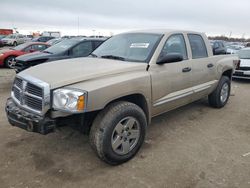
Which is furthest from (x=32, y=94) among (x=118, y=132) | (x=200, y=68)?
(x=200, y=68)

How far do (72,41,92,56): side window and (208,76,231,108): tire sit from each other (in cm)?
470

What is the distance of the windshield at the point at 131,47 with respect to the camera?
3.75 meters

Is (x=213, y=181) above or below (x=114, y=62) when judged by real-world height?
below

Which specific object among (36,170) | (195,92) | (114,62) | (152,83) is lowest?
(36,170)

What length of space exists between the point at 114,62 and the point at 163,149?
1.56m

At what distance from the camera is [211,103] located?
5.80m

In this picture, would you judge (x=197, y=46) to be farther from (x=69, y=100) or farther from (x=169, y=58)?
(x=69, y=100)

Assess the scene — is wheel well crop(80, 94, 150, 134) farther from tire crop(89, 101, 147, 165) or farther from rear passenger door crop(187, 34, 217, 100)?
rear passenger door crop(187, 34, 217, 100)

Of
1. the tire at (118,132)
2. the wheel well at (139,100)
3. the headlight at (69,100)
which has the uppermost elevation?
the headlight at (69,100)

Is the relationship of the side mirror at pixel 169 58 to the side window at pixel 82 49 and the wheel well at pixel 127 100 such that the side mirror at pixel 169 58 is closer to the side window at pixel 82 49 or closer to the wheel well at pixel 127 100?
the wheel well at pixel 127 100

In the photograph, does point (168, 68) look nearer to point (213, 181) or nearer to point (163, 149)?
point (163, 149)

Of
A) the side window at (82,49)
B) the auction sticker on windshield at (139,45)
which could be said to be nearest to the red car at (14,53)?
the side window at (82,49)

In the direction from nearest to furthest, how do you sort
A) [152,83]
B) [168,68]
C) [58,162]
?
[58,162], [152,83], [168,68]

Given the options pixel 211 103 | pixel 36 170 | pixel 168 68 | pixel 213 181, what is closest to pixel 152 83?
pixel 168 68
